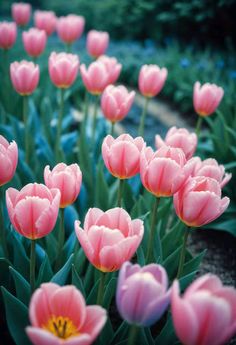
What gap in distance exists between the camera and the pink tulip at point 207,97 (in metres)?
2.19

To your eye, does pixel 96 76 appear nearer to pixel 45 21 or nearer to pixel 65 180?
pixel 65 180

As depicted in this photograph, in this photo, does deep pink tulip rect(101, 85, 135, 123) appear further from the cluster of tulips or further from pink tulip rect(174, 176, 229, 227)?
pink tulip rect(174, 176, 229, 227)

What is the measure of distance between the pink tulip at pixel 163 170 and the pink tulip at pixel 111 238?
205mm

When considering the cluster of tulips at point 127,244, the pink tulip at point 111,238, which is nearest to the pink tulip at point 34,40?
the cluster of tulips at point 127,244

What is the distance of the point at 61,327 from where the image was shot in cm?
104

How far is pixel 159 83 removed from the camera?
7.70 feet

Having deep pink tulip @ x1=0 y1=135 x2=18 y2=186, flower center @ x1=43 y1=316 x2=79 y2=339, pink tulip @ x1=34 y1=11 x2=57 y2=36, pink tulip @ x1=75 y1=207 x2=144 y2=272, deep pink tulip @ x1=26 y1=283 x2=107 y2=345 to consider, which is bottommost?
flower center @ x1=43 y1=316 x2=79 y2=339

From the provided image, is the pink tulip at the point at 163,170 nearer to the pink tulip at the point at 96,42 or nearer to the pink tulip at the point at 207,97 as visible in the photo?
the pink tulip at the point at 207,97

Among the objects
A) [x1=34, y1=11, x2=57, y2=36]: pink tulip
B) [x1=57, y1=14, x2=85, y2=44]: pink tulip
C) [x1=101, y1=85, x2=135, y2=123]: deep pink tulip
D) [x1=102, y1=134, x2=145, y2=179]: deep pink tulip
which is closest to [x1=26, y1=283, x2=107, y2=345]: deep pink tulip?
[x1=102, y1=134, x2=145, y2=179]: deep pink tulip

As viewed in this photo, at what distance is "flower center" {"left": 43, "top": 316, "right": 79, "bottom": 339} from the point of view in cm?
102

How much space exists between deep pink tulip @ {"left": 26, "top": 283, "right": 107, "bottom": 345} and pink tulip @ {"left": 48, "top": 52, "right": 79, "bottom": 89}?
1547 millimetres

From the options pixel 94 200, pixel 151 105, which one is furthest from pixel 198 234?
pixel 151 105

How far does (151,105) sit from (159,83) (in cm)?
318

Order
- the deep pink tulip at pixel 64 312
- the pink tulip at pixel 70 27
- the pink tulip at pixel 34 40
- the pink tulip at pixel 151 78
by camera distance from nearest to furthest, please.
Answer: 1. the deep pink tulip at pixel 64 312
2. the pink tulip at pixel 151 78
3. the pink tulip at pixel 34 40
4. the pink tulip at pixel 70 27
